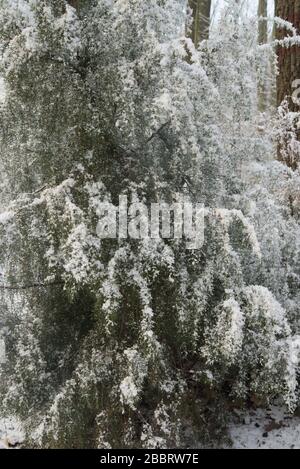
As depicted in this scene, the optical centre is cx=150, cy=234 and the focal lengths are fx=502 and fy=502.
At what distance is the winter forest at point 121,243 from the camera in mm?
3115

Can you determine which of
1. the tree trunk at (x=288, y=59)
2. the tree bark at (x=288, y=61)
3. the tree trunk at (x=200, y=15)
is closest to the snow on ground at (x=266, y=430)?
the tree bark at (x=288, y=61)

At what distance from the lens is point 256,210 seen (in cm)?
355

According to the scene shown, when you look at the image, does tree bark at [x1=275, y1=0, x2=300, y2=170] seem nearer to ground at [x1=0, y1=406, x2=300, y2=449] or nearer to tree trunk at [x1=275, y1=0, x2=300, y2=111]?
tree trunk at [x1=275, y1=0, x2=300, y2=111]

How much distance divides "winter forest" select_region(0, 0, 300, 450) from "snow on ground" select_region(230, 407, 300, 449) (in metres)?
0.03

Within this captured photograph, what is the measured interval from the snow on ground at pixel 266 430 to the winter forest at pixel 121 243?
3 centimetres

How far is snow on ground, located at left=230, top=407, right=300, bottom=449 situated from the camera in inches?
142

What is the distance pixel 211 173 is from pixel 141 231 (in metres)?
0.71

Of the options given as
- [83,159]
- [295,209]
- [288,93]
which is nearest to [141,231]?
[83,159]

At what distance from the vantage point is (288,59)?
5.04 metres

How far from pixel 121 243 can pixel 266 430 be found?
1842mm

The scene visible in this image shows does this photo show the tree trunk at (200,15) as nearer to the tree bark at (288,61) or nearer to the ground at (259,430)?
the tree bark at (288,61)

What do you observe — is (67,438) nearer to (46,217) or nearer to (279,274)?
(46,217)

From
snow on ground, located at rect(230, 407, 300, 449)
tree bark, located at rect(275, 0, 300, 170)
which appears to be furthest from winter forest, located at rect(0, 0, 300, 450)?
tree bark, located at rect(275, 0, 300, 170)

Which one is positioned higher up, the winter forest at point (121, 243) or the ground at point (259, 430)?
the winter forest at point (121, 243)
